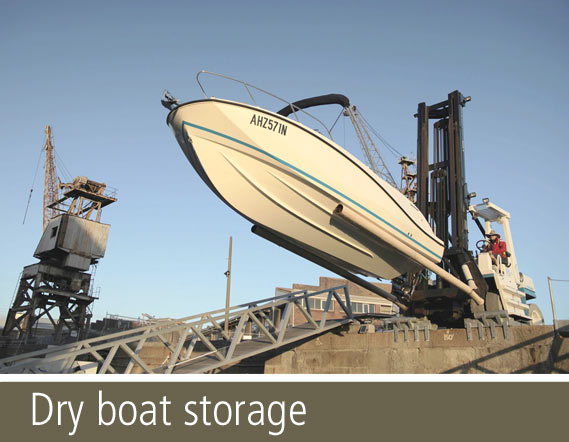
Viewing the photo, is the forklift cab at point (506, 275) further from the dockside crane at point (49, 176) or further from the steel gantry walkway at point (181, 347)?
the dockside crane at point (49, 176)

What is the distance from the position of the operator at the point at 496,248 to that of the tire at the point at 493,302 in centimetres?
152

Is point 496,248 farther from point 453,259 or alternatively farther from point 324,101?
point 324,101

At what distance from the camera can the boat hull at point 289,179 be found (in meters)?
8.84

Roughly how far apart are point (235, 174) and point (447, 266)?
24.1 ft

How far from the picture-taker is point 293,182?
9.19 m

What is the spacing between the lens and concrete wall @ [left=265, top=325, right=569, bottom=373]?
8.87 metres

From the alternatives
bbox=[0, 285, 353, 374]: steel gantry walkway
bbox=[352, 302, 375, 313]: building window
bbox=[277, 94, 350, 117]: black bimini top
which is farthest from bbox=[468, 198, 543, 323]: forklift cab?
bbox=[352, 302, 375, 313]: building window

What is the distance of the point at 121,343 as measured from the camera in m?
8.55

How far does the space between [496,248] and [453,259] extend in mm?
2518

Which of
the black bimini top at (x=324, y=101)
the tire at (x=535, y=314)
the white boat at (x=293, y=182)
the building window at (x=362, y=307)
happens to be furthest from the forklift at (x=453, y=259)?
the building window at (x=362, y=307)

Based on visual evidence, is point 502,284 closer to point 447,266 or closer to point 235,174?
point 447,266

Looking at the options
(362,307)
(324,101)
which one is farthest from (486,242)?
(362,307)
